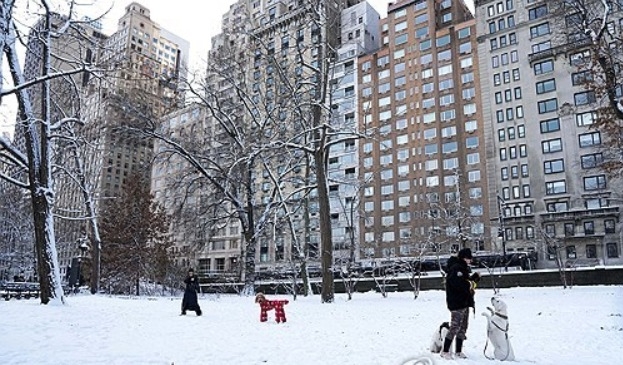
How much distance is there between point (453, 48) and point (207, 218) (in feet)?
190

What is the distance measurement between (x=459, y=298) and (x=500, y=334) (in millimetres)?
787

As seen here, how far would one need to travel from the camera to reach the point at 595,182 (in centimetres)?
5928

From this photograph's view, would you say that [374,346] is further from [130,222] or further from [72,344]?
[130,222]

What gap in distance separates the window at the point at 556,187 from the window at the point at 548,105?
9801mm

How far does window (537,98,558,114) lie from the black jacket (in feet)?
213

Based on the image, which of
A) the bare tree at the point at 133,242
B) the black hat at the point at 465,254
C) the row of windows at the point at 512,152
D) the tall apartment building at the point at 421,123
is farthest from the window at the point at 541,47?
the black hat at the point at 465,254

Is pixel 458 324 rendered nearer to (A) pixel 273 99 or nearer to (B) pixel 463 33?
(A) pixel 273 99

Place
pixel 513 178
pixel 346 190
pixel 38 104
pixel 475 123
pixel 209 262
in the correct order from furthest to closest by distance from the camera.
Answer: pixel 209 262, pixel 346 190, pixel 475 123, pixel 513 178, pixel 38 104

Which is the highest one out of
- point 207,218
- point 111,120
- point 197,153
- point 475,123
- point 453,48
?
point 453,48

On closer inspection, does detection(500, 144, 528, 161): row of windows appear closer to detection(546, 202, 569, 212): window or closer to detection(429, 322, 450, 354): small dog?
detection(546, 202, 569, 212): window

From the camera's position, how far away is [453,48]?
74.4 meters

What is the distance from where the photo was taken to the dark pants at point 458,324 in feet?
23.9

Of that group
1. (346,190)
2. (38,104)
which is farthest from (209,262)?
(38,104)

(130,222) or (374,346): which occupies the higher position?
(130,222)
